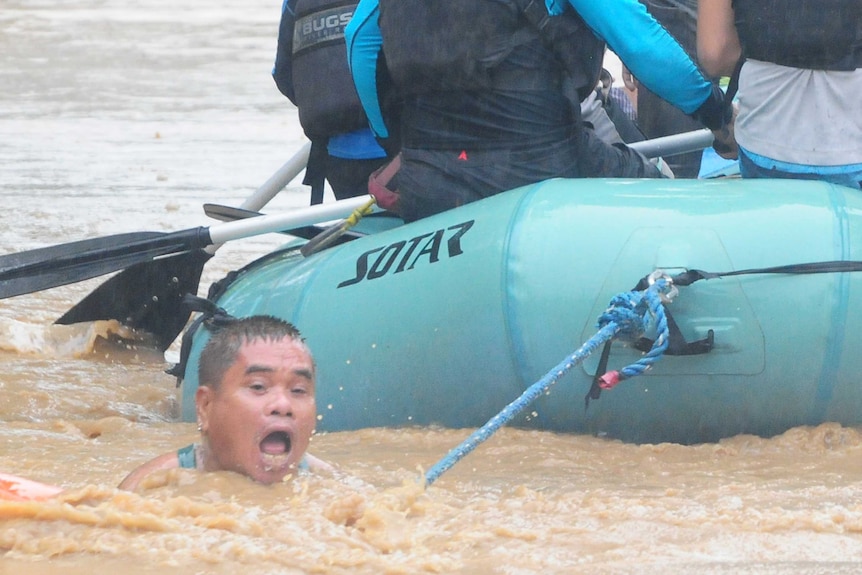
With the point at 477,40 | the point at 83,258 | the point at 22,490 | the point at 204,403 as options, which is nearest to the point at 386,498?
the point at 204,403

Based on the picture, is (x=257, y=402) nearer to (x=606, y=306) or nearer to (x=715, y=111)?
(x=606, y=306)

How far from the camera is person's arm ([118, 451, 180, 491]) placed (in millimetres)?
3295

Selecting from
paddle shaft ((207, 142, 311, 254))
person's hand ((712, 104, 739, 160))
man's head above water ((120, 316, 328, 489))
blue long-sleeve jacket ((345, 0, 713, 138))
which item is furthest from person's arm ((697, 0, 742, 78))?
paddle shaft ((207, 142, 311, 254))

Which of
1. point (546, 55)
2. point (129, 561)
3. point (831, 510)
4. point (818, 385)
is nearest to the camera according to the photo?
point (129, 561)

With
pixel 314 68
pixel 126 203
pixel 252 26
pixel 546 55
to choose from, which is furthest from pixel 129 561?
pixel 252 26

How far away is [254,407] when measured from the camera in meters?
3.32

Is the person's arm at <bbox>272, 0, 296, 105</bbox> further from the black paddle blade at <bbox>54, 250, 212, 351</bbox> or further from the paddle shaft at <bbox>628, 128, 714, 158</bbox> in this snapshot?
the paddle shaft at <bbox>628, 128, 714, 158</bbox>

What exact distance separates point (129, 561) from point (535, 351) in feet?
4.74

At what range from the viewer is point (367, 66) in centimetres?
452

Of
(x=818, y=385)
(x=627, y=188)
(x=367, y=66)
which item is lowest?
(x=818, y=385)

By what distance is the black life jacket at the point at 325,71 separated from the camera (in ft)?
16.8

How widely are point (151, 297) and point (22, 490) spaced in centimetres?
252

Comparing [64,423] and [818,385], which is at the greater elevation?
[818,385]

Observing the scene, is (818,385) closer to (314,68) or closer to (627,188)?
(627,188)
